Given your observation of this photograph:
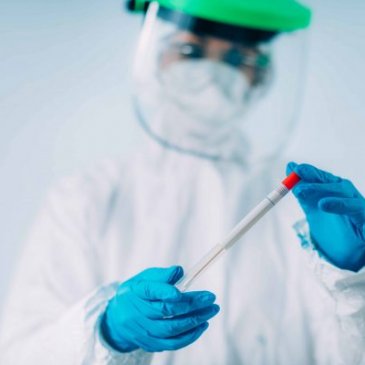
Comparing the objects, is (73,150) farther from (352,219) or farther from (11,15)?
(352,219)

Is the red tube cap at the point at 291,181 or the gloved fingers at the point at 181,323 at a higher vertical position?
the red tube cap at the point at 291,181

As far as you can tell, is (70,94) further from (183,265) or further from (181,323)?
(181,323)

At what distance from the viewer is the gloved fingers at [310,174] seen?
29.2 inches

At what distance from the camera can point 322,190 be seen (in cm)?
74

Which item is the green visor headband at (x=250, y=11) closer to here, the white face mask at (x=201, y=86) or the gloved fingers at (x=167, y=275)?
the white face mask at (x=201, y=86)

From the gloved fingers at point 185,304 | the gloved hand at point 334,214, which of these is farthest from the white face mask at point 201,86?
the gloved fingers at point 185,304

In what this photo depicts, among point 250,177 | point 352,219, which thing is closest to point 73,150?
point 250,177

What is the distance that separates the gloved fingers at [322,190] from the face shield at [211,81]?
1.62 feet

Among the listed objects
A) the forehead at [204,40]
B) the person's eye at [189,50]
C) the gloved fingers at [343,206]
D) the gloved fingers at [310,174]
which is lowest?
the gloved fingers at [343,206]

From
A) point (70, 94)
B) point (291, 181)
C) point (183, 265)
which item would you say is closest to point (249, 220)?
point (291, 181)

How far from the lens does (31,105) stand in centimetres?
150

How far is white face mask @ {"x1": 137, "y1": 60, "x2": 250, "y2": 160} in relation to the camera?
1249 mm

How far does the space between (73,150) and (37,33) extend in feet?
1.21

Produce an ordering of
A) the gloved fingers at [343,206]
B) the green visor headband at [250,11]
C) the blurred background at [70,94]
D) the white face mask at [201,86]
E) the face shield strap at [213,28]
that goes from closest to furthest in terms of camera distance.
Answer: the gloved fingers at [343,206] → the green visor headband at [250,11] → the face shield strap at [213,28] → the white face mask at [201,86] → the blurred background at [70,94]
